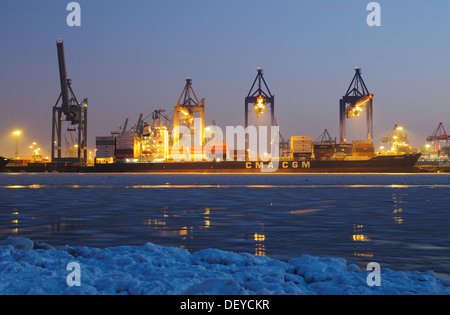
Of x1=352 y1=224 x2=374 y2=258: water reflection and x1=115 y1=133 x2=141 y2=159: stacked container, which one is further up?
x1=115 y1=133 x2=141 y2=159: stacked container

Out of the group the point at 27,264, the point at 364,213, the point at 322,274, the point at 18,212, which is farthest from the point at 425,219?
the point at 18,212

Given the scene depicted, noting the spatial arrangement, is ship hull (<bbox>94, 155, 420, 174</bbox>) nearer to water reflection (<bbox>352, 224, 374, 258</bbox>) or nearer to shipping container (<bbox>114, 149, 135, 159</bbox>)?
shipping container (<bbox>114, 149, 135, 159</bbox>)

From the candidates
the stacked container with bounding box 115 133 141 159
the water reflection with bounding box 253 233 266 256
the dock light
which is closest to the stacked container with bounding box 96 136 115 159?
the stacked container with bounding box 115 133 141 159

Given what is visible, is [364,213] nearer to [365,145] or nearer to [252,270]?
[252,270]

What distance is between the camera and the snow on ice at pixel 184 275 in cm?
611

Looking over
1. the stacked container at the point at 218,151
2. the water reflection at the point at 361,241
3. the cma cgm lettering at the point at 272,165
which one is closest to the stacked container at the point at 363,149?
the cma cgm lettering at the point at 272,165

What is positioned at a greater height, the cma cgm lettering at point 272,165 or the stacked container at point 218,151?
the stacked container at point 218,151

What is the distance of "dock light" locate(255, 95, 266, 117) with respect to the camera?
358 ft

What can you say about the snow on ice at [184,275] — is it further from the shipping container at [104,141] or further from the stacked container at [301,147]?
the shipping container at [104,141]

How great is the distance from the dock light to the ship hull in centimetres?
1620

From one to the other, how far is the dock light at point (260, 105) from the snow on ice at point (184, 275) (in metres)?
102

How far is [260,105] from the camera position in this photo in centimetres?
10919

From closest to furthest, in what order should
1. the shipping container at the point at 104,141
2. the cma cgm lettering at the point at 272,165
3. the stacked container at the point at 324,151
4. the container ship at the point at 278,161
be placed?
1. the container ship at the point at 278,161
2. the cma cgm lettering at the point at 272,165
3. the stacked container at the point at 324,151
4. the shipping container at the point at 104,141

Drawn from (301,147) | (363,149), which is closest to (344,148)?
(363,149)
